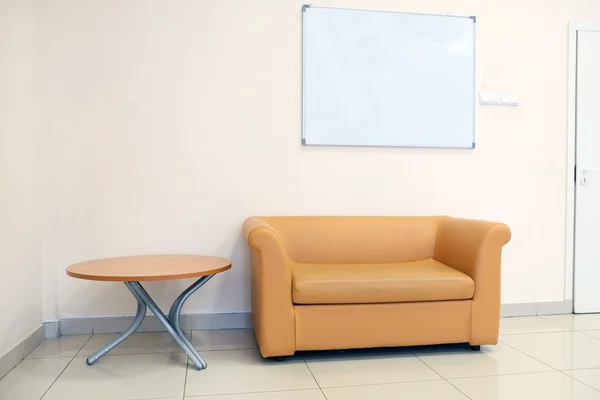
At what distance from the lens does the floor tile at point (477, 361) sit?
226 cm

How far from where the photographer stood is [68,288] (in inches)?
112

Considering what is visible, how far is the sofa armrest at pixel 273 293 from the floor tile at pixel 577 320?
2.07 metres

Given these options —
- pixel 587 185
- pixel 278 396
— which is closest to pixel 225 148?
pixel 278 396

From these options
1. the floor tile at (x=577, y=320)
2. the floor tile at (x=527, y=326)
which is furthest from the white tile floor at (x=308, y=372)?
the floor tile at (x=577, y=320)

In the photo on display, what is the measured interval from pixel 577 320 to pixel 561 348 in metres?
0.77

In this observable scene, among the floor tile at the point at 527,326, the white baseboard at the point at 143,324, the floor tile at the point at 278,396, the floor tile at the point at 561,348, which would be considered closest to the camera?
the floor tile at the point at 278,396

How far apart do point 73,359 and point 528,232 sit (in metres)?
3.21

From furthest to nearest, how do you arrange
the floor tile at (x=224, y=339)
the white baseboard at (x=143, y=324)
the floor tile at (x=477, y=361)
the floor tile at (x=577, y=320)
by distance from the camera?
the floor tile at (x=577, y=320) < the white baseboard at (x=143, y=324) < the floor tile at (x=224, y=339) < the floor tile at (x=477, y=361)

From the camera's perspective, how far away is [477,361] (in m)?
2.41

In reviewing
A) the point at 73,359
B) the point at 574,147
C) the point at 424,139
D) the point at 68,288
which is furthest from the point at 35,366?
the point at 574,147

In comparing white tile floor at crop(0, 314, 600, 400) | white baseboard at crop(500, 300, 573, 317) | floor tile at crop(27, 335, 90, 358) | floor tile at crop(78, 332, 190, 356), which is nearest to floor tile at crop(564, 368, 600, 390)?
white tile floor at crop(0, 314, 600, 400)

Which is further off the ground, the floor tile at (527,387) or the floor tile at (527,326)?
the floor tile at (527,387)

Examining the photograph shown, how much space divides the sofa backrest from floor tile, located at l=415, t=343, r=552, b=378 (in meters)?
0.64

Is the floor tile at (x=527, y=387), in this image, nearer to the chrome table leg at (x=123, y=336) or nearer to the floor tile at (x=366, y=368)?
the floor tile at (x=366, y=368)
